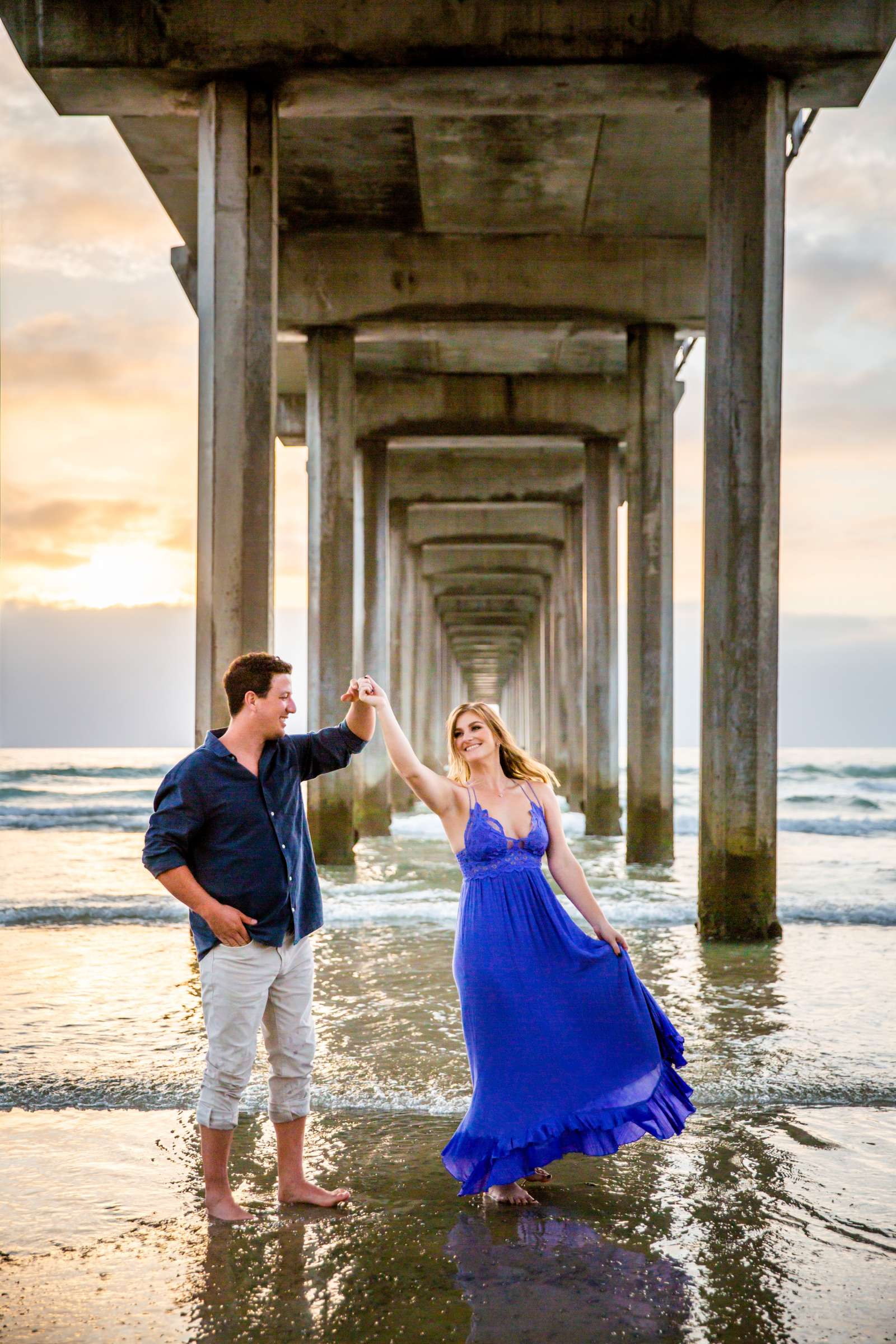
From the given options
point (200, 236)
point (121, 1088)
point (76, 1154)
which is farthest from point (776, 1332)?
point (200, 236)

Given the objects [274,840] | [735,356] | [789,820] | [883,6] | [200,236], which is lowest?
[789,820]

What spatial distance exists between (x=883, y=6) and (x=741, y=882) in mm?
5855

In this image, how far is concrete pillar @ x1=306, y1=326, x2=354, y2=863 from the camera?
1407 centimetres

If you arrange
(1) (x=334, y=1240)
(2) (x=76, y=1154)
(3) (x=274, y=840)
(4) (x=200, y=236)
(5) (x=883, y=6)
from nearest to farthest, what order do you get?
(1) (x=334, y=1240)
(3) (x=274, y=840)
(2) (x=76, y=1154)
(5) (x=883, y=6)
(4) (x=200, y=236)

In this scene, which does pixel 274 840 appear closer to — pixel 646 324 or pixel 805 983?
pixel 805 983

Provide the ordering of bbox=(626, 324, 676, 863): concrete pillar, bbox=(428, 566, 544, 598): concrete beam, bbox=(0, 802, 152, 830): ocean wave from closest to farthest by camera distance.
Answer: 1. bbox=(626, 324, 676, 863): concrete pillar
2. bbox=(0, 802, 152, 830): ocean wave
3. bbox=(428, 566, 544, 598): concrete beam

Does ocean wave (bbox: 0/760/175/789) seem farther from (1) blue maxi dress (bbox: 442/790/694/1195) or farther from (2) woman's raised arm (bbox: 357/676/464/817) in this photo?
(1) blue maxi dress (bbox: 442/790/694/1195)

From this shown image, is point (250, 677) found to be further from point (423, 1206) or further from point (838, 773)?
point (838, 773)

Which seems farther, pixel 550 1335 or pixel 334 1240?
pixel 334 1240

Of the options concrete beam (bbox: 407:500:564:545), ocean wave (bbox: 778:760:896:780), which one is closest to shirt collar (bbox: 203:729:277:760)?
concrete beam (bbox: 407:500:564:545)

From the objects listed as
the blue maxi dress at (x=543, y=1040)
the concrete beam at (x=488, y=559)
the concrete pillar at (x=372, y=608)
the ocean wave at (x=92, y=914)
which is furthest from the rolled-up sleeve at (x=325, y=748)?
the concrete beam at (x=488, y=559)

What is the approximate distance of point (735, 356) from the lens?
28.1 ft

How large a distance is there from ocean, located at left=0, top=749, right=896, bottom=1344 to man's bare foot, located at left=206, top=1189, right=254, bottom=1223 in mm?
49

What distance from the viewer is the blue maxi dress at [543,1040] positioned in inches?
143
